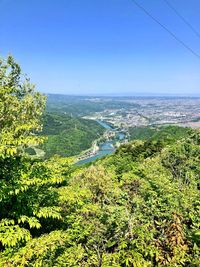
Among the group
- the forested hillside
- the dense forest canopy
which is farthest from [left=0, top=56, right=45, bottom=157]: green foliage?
the forested hillside

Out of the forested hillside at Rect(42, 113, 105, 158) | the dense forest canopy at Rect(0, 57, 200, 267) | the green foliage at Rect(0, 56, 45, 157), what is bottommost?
the forested hillside at Rect(42, 113, 105, 158)

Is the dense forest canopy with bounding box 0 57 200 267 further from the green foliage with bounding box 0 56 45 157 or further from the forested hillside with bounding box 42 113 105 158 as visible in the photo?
the forested hillside with bounding box 42 113 105 158

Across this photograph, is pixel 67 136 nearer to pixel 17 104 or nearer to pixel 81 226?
pixel 17 104

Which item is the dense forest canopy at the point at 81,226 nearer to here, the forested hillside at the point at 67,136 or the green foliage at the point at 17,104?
the green foliage at the point at 17,104

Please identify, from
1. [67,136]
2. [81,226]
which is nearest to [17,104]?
[81,226]

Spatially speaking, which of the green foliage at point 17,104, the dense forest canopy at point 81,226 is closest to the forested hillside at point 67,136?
the green foliage at point 17,104

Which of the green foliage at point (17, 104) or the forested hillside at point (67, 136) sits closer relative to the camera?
the green foliage at point (17, 104)

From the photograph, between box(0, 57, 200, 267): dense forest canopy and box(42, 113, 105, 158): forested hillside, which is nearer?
box(0, 57, 200, 267): dense forest canopy

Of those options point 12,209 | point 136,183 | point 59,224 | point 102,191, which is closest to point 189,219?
point 59,224
